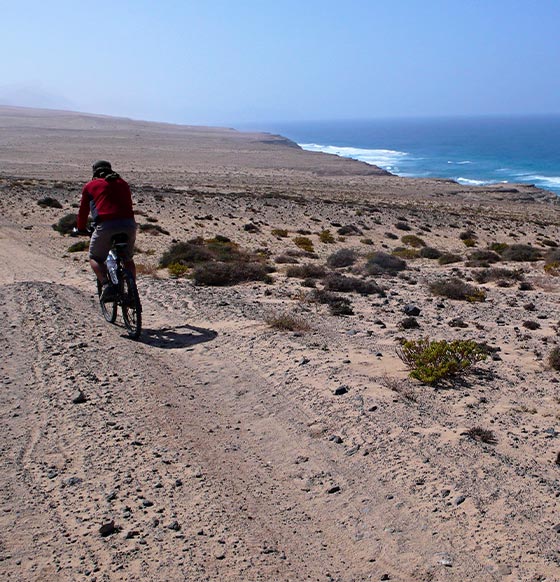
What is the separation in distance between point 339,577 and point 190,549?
32.8 inches

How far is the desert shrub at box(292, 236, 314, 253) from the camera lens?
20928 mm

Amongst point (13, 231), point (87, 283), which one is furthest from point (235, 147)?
point (87, 283)

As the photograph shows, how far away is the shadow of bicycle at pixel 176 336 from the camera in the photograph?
792 centimetres

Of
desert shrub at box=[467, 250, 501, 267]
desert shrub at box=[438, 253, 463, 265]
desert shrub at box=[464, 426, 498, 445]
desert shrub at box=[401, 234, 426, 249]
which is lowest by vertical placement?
desert shrub at box=[401, 234, 426, 249]

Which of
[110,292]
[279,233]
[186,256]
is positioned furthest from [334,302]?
[279,233]

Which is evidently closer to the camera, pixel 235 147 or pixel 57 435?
pixel 57 435

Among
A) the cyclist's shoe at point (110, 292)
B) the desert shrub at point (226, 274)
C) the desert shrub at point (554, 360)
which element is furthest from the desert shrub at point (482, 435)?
the desert shrub at point (226, 274)

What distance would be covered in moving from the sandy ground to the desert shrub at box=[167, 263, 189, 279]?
2.03m

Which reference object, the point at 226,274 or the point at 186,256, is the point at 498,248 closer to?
the point at 186,256

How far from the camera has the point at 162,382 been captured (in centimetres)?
651

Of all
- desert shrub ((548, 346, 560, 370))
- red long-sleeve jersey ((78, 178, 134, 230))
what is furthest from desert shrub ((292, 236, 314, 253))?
desert shrub ((548, 346, 560, 370))

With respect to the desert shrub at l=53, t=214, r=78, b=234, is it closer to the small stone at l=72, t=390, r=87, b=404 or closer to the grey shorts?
the grey shorts

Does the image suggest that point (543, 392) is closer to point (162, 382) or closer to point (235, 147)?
point (162, 382)

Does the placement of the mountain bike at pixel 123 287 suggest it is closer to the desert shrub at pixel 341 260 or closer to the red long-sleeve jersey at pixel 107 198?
the red long-sleeve jersey at pixel 107 198
